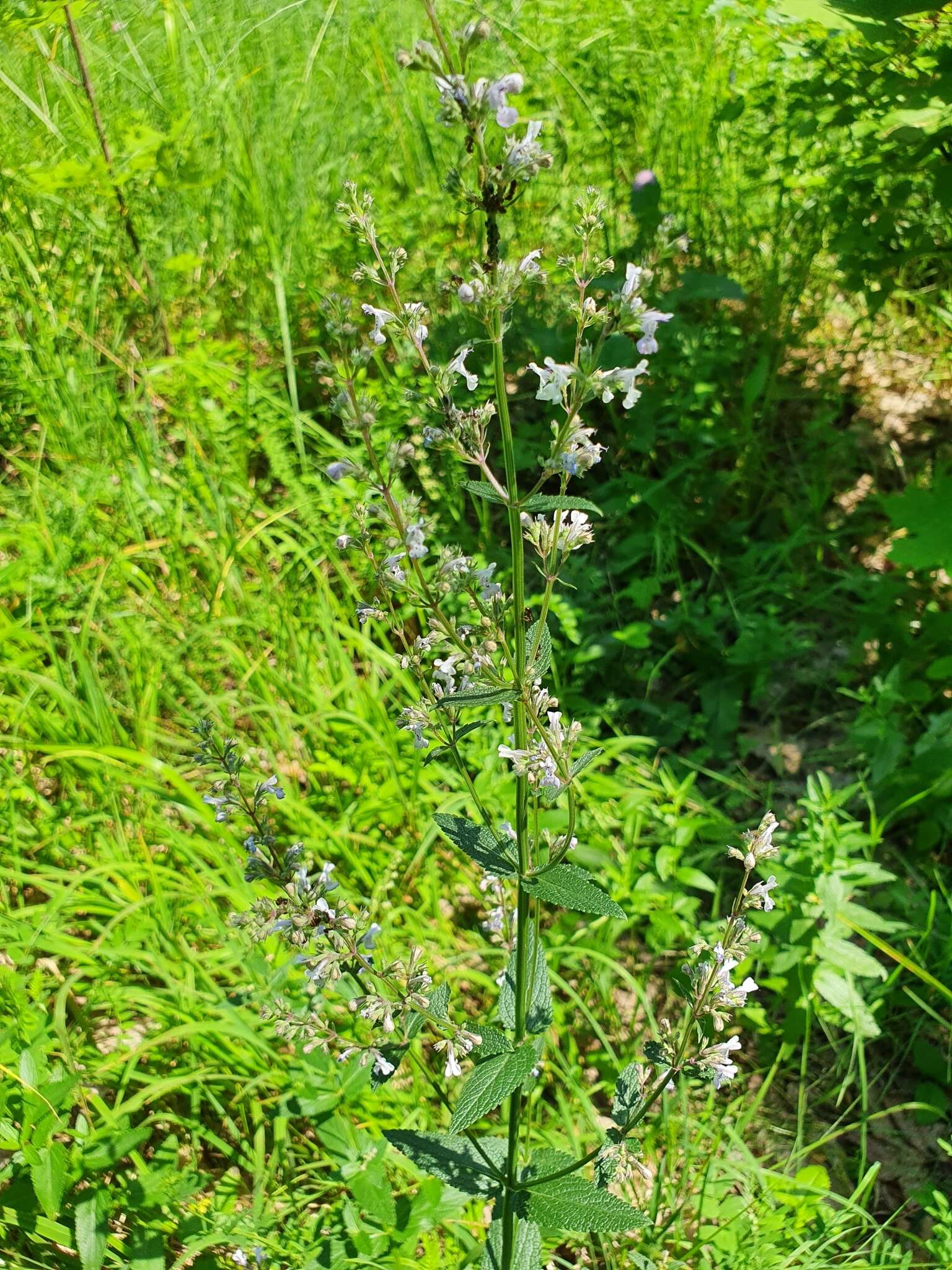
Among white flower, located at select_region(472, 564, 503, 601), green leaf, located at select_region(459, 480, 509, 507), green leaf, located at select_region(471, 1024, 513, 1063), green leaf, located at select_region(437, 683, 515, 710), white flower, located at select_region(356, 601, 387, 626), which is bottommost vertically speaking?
green leaf, located at select_region(471, 1024, 513, 1063)

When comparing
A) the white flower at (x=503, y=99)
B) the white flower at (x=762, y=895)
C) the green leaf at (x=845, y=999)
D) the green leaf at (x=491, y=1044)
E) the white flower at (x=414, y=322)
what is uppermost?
the white flower at (x=503, y=99)

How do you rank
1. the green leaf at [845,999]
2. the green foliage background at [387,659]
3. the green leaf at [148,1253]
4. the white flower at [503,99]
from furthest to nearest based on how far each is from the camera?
the green leaf at [845,999] < the green foliage background at [387,659] < the green leaf at [148,1253] < the white flower at [503,99]

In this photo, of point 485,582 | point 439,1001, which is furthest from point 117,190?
point 439,1001

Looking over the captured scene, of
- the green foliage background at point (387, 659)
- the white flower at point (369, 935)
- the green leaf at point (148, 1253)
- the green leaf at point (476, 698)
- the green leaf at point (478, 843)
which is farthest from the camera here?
the green foliage background at point (387, 659)

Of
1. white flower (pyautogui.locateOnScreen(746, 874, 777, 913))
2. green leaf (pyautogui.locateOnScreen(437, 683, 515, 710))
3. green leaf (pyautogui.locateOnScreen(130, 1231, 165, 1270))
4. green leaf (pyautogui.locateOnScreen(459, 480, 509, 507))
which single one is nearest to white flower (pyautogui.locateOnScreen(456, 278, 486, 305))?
green leaf (pyautogui.locateOnScreen(459, 480, 509, 507))

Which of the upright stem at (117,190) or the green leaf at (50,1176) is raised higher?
the upright stem at (117,190)

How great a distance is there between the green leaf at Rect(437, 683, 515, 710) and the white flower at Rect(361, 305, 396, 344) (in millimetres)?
474

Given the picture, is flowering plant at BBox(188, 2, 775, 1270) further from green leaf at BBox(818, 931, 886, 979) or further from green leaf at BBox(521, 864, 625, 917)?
green leaf at BBox(818, 931, 886, 979)

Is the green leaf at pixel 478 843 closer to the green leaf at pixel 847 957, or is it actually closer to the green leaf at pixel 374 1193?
the green leaf at pixel 374 1193

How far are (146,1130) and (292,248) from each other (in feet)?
10.1

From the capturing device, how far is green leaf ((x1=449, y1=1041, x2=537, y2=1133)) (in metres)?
1.18

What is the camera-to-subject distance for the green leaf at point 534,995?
1.42m

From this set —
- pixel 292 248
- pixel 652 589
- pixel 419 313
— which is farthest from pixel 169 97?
pixel 419 313

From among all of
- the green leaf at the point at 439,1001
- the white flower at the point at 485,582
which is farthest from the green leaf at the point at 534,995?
the white flower at the point at 485,582
